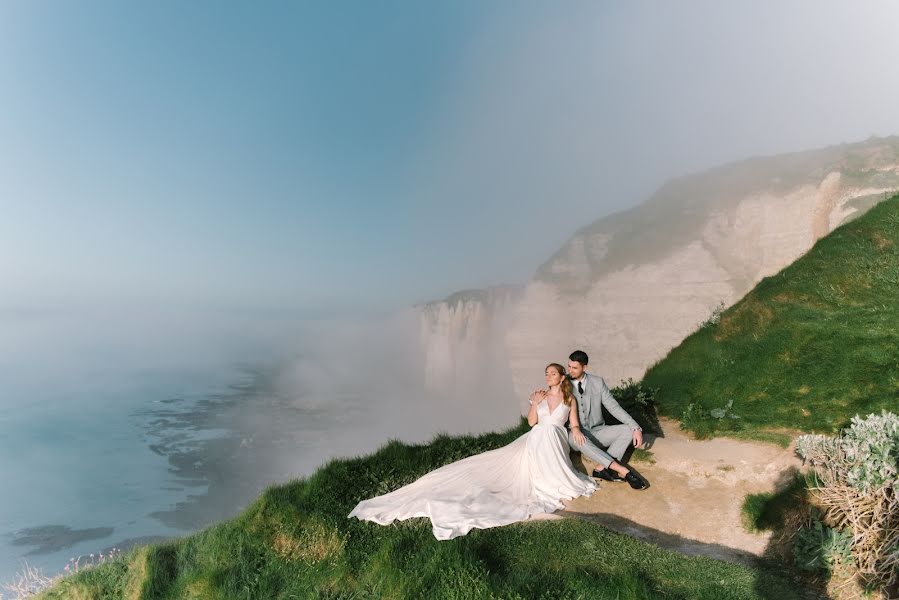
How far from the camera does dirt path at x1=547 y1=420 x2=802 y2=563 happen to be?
9.57 m

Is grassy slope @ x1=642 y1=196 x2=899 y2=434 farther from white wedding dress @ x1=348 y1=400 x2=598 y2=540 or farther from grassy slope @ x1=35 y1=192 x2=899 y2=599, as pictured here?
white wedding dress @ x1=348 y1=400 x2=598 y2=540

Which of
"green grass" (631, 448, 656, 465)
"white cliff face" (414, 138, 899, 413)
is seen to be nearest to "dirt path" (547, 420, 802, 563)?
"green grass" (631, 448, 656, 465)

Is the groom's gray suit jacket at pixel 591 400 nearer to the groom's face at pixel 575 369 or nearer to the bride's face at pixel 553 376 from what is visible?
the groom's face at pixel 575 369

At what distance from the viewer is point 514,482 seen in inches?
427

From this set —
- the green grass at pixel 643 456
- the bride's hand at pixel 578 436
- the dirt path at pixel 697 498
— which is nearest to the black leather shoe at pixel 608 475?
the dirt path at pixel 697 498

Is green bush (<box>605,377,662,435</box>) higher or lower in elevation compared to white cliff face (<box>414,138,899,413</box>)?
lower

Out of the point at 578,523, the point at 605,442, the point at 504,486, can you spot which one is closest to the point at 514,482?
the point at 504,486

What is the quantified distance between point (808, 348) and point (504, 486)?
30.8ft

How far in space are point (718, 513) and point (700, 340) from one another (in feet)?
27.9

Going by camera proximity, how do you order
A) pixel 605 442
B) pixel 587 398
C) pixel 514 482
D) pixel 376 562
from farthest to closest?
pixel 587 398 < pixel 605 442 < pixel 514 482 < pixel 376 562

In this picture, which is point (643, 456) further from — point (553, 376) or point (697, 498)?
point (553, 376)

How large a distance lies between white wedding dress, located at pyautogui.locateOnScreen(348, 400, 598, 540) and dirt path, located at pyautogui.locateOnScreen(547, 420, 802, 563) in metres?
0.45

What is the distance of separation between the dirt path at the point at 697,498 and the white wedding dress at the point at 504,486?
45 centimetres

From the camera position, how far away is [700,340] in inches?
696
